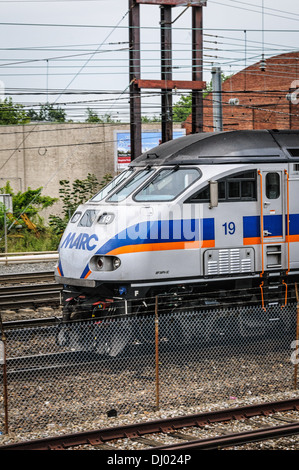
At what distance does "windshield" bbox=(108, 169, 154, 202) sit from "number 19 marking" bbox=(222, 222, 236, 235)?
1.71 meters

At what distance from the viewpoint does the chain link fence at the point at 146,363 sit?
10.8 m

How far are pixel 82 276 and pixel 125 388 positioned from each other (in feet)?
8.01

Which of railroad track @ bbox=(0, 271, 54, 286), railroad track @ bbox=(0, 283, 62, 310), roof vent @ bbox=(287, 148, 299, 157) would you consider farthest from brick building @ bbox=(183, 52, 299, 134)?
roof vent @ bbox=(287, 148, 299, 157)

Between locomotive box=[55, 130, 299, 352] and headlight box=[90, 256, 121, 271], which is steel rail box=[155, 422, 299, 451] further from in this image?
headlight box=[90, 256, 121, 271]

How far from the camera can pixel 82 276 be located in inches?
518

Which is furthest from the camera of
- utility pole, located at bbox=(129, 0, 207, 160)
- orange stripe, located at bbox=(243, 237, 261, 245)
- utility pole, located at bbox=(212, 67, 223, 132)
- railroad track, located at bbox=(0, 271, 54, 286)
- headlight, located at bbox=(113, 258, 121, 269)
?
utility pole, located at bbox=(212, 67, 223, 132)

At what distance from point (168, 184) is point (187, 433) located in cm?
526

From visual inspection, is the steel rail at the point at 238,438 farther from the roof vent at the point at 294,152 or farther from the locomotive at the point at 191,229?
Answer: the roof vent at the point at 294,152

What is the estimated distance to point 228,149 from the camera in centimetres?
1388

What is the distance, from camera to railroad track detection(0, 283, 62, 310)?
1694cm

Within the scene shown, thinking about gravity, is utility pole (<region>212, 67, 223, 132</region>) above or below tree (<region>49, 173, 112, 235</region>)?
above
